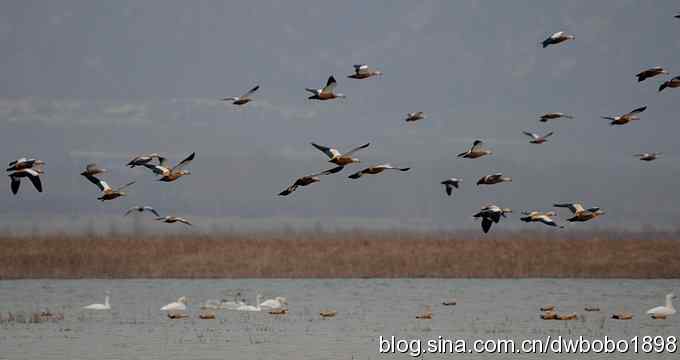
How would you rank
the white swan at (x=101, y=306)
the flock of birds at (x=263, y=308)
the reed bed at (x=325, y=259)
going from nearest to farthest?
the flock of birds at (x=263, y=308) < the white swan at (x=101, y=306) < the reed bed at (x=325, y=259)

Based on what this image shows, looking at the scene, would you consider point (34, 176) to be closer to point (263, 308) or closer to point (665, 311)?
point (263, 308)

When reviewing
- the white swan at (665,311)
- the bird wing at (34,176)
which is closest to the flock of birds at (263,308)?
the white swan at (665,311)

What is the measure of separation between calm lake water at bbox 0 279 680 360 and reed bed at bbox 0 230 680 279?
0.68m

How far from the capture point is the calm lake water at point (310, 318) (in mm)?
29984

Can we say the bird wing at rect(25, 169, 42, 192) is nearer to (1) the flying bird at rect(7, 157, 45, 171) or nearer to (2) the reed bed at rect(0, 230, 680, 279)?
(1) the flying bird at rect(7, 157, 45, 171)

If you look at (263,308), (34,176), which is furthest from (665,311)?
(34,176)

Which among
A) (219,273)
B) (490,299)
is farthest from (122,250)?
(490,299)

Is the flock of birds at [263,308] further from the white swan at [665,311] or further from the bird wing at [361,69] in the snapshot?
the bird wing at [361,69]

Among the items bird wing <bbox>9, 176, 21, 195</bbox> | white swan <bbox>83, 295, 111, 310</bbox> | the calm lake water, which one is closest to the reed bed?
the calm lake water

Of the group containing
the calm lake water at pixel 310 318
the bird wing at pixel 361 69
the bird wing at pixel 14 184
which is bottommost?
the calm lake water at pixel 310 318

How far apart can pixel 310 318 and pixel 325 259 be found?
13.5 m

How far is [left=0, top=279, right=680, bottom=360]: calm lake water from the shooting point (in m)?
30.0

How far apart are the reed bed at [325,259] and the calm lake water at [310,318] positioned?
2.22 feet

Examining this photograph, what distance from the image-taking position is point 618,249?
52.2 m
